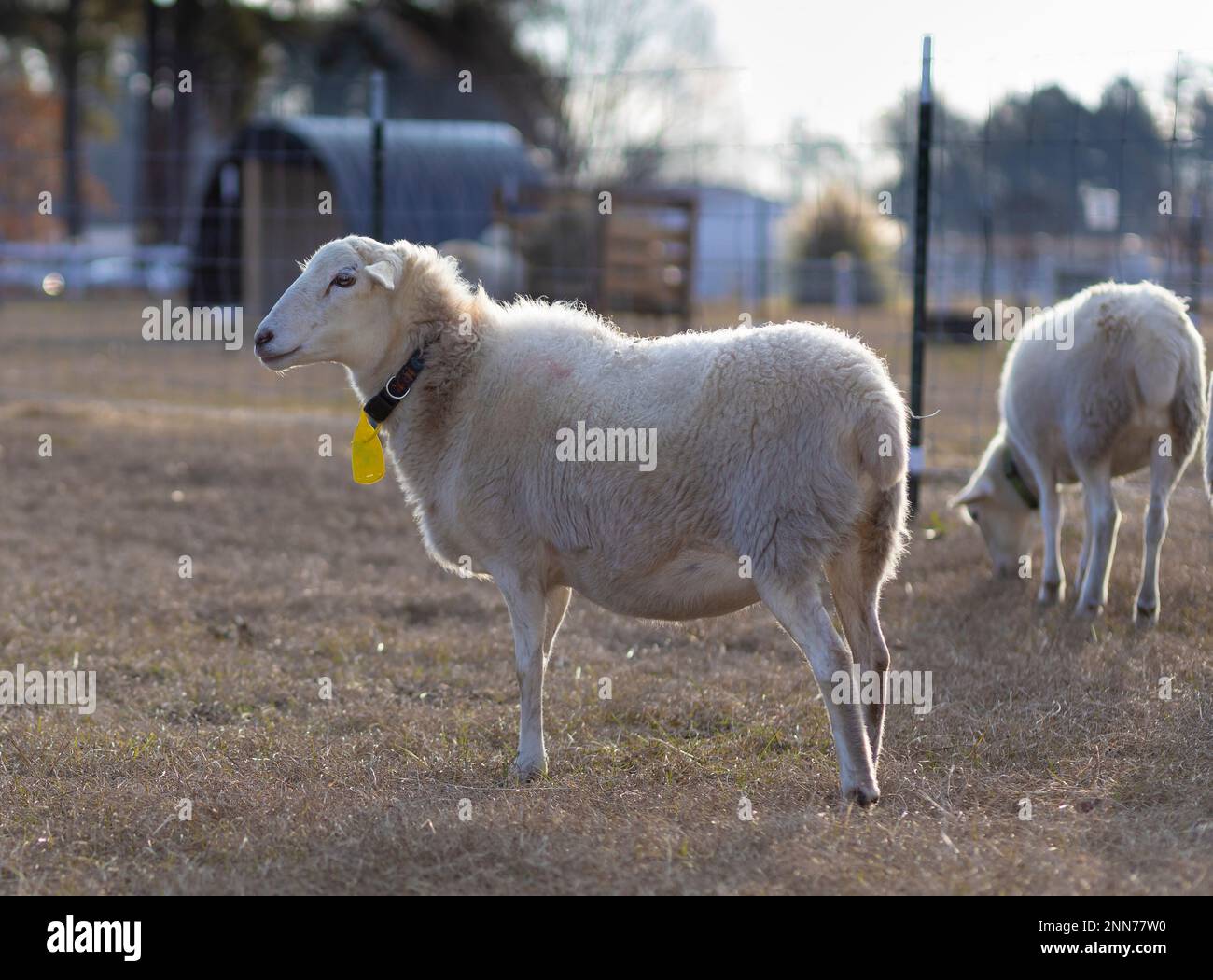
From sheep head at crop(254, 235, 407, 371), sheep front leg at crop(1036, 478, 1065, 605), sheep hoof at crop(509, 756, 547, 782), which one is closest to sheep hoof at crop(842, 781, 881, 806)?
sheep hoof at crop(509, 756, 547, 782)

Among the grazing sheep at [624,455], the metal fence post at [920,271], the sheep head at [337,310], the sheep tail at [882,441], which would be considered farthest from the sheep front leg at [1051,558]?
the sheep head at [337,310]

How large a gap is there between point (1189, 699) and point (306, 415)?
9.17 m

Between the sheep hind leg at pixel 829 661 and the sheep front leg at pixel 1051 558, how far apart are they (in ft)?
8.88

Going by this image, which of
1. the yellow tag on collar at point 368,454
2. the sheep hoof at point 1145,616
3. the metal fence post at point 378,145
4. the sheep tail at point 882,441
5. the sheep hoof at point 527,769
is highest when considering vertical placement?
the metal fence post at point 378,145

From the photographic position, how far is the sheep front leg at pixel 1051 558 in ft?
20.7

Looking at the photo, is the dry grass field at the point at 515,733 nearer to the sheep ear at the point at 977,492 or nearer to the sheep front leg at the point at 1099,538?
the sheep front leg at the point at 1099,538

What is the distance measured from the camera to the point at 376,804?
13.2 ft

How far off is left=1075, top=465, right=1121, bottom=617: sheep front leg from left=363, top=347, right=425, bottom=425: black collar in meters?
3.14

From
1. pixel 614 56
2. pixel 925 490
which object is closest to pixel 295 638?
pixel 925 490

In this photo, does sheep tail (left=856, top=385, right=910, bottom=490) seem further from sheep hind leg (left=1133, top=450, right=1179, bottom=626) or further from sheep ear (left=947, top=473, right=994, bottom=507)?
sheep ear (left=947, top=473, right=994, bottom=507)

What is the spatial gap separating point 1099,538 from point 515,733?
112 inches

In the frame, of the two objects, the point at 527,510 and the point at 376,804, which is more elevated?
the point at 527,510

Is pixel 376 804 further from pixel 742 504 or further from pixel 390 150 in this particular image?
pixel 390 150

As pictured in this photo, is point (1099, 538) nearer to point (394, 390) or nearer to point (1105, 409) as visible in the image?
point (1105, 409)
